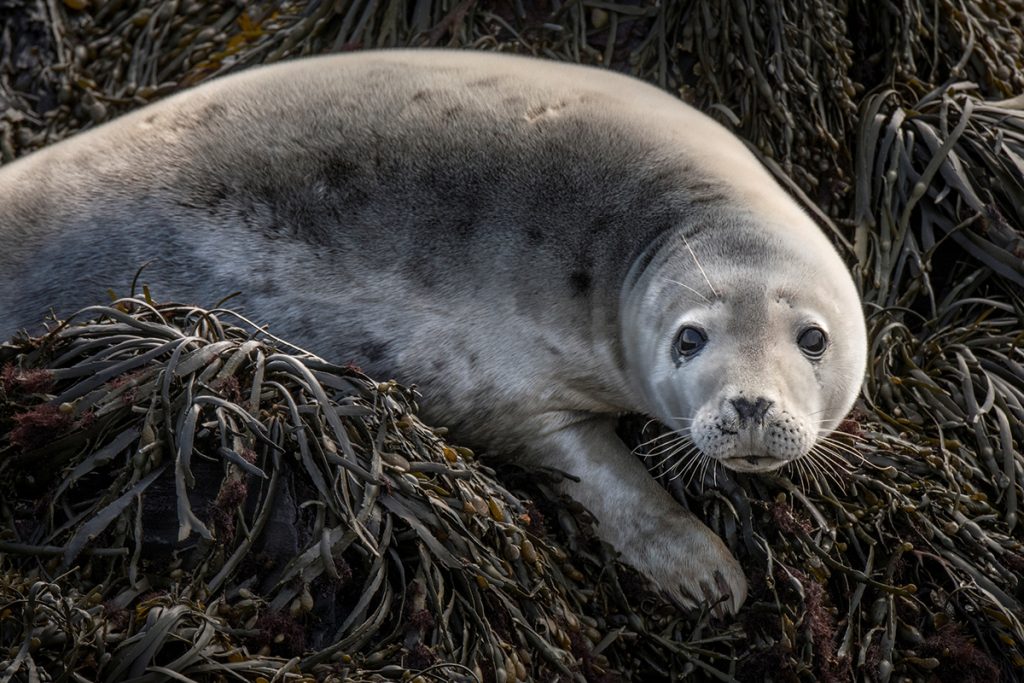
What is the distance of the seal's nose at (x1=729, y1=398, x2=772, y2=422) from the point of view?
3.16 metres

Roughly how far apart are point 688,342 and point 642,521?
1.74ft

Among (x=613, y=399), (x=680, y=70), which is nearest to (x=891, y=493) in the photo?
(x=613, y=399)

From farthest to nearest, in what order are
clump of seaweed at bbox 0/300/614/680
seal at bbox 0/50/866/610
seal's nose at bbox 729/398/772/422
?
seal at bbox 0/50/866/610 → seal's nose at bbox 729/398/772/422 → clump of seaweed at bbox 0/300/614/680

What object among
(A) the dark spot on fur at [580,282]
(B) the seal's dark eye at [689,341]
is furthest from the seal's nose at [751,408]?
(A) the dark spot on fur at [580,282]

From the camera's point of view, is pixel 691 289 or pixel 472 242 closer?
pixel 691 289

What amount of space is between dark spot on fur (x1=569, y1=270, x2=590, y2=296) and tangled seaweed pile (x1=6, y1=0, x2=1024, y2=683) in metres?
0.51

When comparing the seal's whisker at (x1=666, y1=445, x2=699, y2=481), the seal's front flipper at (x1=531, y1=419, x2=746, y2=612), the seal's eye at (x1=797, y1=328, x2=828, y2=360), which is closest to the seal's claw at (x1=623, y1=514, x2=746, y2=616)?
the seal's front flipper at (x1=531, y1=419, x2=746, y2=612)

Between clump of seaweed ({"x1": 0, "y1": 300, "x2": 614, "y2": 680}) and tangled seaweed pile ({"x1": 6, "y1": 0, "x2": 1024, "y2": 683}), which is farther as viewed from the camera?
tangled seaweed pile ({"x1": 6, "y1": 0, "x2": 1024, "y2": 683})

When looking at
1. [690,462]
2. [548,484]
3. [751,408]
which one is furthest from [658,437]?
[751,408]

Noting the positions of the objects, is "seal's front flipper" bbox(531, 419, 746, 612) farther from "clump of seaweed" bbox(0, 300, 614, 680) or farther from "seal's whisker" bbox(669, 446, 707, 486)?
"clump of seaweed" bbox(0, 300, 614, 680)

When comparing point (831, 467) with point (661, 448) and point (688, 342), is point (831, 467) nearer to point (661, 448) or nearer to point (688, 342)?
point (661, 448)

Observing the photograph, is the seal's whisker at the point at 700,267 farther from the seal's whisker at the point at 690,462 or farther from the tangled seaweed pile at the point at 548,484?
the tangled seaweed pile at the point at 548,484

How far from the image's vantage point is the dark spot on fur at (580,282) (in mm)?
3760

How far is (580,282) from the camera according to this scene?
3.76m
